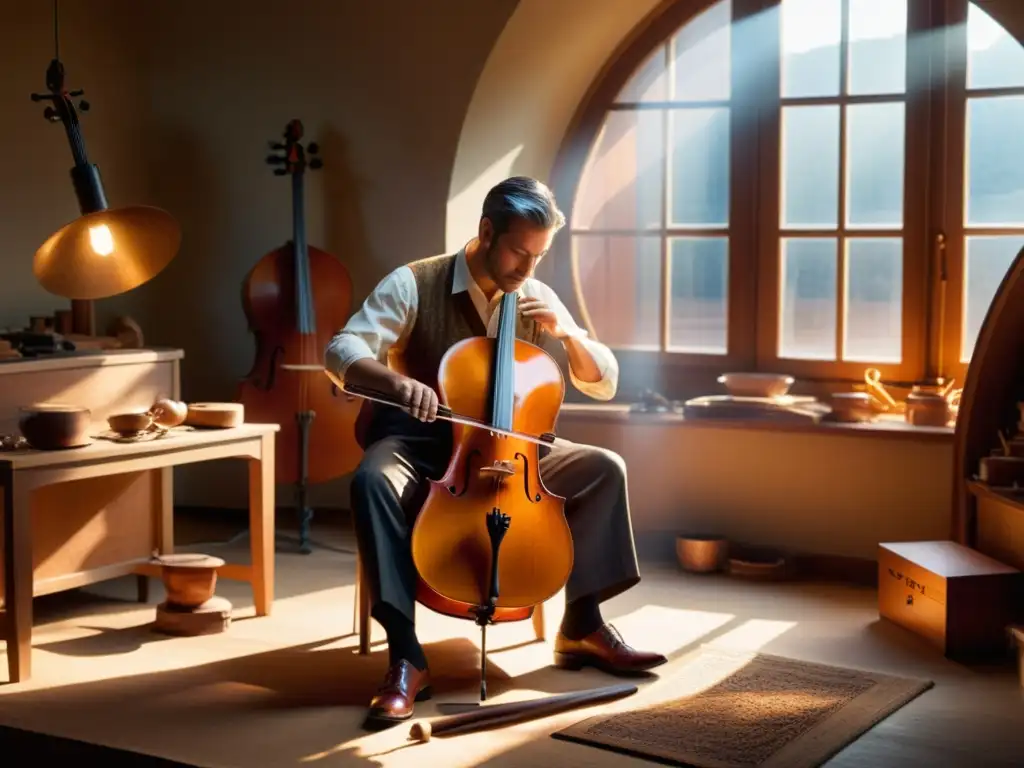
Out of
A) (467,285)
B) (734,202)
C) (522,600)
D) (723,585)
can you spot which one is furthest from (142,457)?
(734,202)

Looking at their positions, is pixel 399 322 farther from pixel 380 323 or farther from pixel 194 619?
pixel 194 619

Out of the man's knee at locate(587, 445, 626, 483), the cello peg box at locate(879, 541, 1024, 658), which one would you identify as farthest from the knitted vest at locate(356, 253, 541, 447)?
the cello peg box at locate(879, 541, 1024, 658)

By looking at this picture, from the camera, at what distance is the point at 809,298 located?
4988 mm

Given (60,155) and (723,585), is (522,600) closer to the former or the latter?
(723,585)

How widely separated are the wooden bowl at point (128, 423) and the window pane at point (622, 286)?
6.70ft

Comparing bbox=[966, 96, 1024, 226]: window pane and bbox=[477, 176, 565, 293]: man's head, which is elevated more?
bbox=[966, 96, 1024, 226]: window pane

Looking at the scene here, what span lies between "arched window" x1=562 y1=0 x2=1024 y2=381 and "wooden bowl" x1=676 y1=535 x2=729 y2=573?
0.72 meters

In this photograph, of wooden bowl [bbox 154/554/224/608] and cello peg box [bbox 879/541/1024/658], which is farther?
wooden bowl [bbox 154/554/224/608]

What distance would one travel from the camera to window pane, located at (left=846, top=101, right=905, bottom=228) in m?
4.81

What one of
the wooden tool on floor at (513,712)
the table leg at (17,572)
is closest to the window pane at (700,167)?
the wooden tool on floor at (513,712)

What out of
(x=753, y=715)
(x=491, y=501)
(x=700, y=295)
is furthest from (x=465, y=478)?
(x=700, y=295)

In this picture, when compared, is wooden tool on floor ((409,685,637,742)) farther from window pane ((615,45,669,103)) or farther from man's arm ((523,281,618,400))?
window pane ((615,45,669,103))

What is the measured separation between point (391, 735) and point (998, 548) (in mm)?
1914

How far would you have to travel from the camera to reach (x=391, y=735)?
10.0 ft
